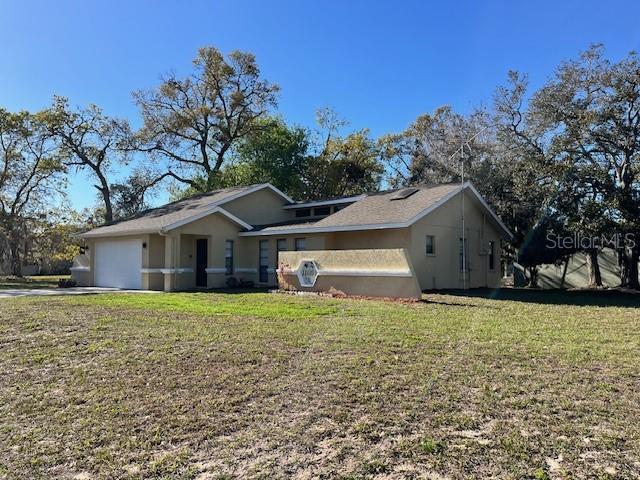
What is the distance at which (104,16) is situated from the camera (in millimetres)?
15266

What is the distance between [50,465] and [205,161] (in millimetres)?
33426

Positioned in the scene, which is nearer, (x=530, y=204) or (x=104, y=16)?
(x=104, y=16)

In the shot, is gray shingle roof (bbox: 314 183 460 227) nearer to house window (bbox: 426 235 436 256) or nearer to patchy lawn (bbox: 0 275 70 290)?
house window (bbox: 426 235 436 256)

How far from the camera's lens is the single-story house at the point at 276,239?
18.3 metres

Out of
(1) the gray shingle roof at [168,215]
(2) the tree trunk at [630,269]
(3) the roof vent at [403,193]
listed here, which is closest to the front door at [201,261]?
(1) the gray shingle roof at [168,215]

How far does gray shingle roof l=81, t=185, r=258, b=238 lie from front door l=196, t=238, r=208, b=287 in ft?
4.80

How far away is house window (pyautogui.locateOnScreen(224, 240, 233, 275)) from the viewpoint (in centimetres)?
2089

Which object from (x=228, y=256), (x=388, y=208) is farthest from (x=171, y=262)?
(x=388, y=208)

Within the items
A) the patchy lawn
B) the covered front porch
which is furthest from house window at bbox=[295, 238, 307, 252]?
the patchy lawn

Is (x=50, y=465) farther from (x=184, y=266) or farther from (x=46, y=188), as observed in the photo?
(x=46, y=188)

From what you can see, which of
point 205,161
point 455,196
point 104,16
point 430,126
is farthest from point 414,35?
point 205,161

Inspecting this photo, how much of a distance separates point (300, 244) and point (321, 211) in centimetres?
400

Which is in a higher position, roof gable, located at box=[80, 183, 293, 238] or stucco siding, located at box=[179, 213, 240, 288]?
roof gable, located at box=[80, 183, 293, 238]

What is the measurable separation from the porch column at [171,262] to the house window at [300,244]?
479 centimetres
